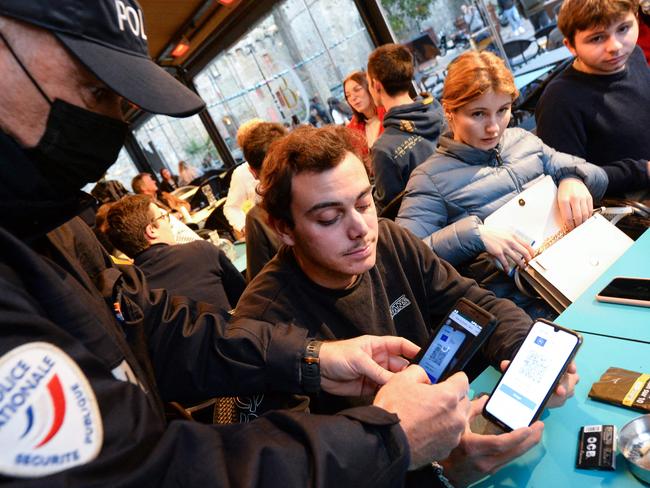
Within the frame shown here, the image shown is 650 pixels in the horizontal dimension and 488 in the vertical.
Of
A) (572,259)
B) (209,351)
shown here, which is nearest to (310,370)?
(209,351)

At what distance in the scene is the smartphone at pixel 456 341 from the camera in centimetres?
101

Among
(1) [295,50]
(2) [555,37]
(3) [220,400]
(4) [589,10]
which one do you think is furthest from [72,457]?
(1) [295,50]

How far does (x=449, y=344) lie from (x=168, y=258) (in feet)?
6.45

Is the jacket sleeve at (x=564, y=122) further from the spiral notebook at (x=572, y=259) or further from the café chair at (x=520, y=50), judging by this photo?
the café chair at (x=520, y=50)

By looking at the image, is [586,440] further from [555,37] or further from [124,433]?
[555,37]

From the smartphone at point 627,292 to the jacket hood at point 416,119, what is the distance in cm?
175

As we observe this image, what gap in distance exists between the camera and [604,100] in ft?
7.13

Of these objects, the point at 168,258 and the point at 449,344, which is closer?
the point at 449,344

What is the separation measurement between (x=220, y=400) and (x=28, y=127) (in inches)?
38.9

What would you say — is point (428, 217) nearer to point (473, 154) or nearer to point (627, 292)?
point (473, 154)

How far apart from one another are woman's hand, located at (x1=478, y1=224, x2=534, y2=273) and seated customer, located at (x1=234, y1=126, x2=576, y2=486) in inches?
10.2

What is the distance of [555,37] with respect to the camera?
4.57 meters

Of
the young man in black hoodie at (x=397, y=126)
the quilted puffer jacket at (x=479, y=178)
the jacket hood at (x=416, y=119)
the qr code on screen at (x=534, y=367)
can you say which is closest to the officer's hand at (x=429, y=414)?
the qr code on screen at (x=534, y=367)

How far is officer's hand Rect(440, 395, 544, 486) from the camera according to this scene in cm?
88
